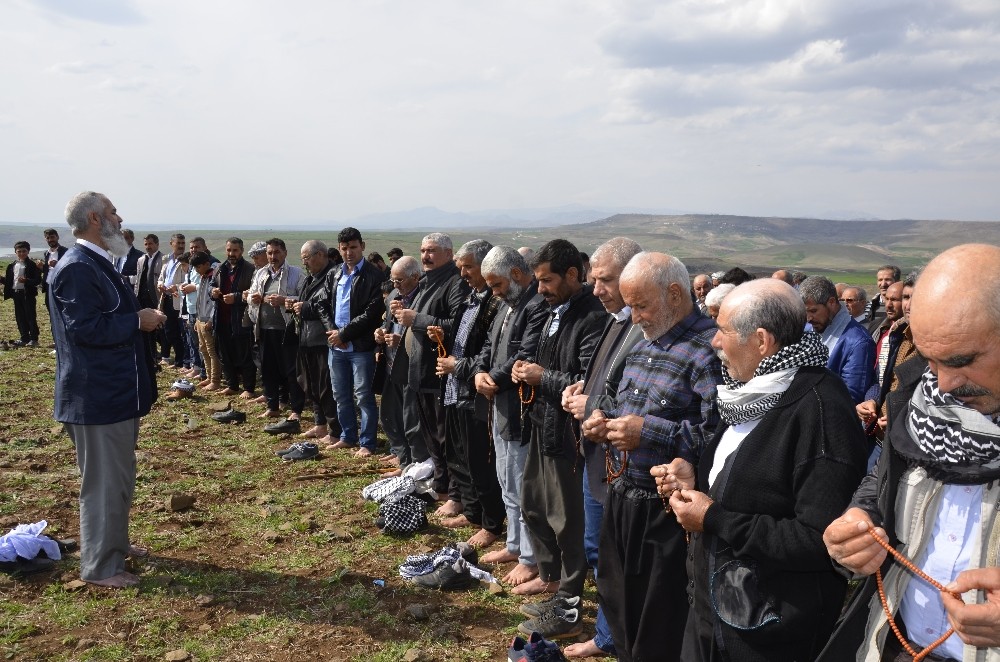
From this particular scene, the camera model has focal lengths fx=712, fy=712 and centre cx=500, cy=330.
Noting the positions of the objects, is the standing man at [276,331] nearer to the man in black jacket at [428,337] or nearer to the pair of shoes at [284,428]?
the pair of shoes at [284,428]

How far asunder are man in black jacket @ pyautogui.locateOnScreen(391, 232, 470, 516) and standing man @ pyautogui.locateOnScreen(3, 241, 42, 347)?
12.8m

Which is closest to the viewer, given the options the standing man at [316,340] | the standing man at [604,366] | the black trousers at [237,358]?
the standing man at [604,366]

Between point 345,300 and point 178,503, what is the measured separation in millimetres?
2777

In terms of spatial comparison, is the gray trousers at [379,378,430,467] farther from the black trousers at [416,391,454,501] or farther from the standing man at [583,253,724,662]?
the standing man at [583,253,724,662]

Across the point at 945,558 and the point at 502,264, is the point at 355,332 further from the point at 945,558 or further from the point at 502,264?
the point at 945,558

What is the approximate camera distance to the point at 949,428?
1988 millimetres

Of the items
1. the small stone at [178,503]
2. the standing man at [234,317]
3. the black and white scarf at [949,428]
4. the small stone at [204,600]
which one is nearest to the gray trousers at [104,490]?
the small stone at [204,600]

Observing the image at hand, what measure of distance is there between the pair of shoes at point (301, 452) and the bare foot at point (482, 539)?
118 inches

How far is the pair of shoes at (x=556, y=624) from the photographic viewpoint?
14.9 feet

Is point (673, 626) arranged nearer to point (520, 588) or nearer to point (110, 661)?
point (520, 588)

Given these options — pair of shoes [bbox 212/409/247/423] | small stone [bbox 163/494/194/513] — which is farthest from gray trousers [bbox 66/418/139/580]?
pair of shoes [bbox 212/409/247/423]

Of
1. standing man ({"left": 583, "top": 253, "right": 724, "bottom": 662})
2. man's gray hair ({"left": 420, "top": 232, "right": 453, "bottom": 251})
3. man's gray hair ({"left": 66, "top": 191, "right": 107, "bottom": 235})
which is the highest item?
man's gray hair ({"left": 66, "top": 191, "right": 107, "bottom": 235})

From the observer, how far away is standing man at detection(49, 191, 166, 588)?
4.96 meters

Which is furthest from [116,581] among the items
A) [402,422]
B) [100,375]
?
[402,422]
